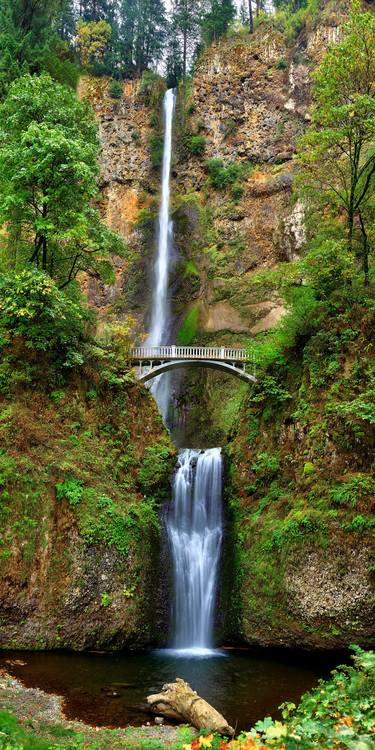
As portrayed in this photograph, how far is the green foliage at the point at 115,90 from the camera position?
43969 millimetres

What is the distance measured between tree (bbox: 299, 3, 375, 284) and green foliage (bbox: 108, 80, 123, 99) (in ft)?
96.5

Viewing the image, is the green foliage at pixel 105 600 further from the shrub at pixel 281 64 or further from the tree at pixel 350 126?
the shrub at pixel 281 64

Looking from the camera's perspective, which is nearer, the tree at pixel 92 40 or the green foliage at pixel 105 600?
the green foliage at pixel 105 600

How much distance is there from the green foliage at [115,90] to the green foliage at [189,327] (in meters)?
21.6

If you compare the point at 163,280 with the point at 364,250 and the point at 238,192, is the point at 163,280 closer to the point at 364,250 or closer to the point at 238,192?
the point at 238,192

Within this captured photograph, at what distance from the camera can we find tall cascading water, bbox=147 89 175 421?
1289 inches

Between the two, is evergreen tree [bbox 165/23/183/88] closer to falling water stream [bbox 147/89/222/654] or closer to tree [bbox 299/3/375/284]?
tree [bbox 299/3/375/284]

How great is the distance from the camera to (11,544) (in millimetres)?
13688

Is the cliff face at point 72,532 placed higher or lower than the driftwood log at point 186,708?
higher

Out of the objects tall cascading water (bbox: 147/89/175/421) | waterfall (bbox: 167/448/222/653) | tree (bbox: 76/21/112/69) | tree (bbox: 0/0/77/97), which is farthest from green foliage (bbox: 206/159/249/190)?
waterfall (bbox: 167/448/222/653)

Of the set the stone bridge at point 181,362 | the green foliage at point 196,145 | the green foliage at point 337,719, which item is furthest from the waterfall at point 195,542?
the green foliage at point 196,145

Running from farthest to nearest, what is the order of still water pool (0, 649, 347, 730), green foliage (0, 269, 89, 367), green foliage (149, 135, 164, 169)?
green foliage (149, 135, 164, 169)
green foliage (0, 269, 89, 367)
still water pool (0, 649, 347, 730)

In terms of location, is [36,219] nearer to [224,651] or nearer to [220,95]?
[224,651]

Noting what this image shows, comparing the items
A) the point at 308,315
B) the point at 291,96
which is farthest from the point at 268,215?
the point at 308,315
